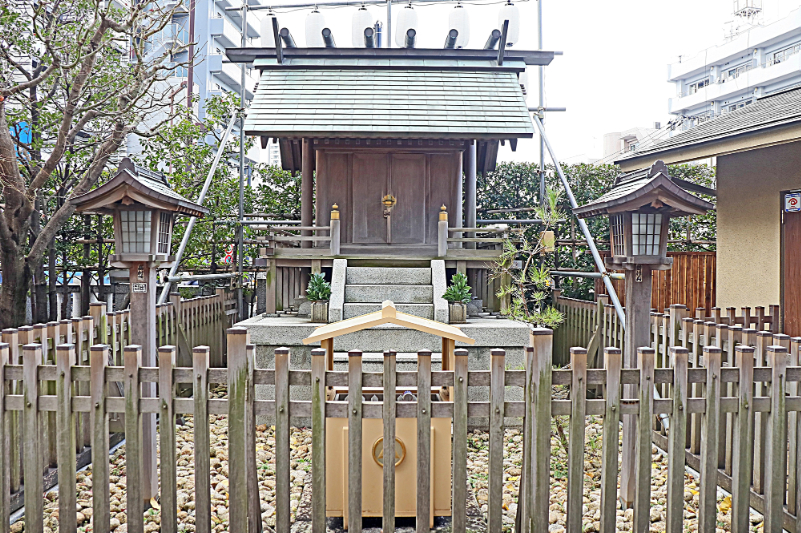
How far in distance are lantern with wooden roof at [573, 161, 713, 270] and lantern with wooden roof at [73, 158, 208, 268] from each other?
14.2ft

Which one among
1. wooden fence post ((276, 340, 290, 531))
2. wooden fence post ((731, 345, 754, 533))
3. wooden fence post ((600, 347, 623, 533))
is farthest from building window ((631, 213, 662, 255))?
wooden fence post ((276, 340, 290, 531))

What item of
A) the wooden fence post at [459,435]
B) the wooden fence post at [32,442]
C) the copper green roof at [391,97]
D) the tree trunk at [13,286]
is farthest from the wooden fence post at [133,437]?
the copper green roof at [391,97]

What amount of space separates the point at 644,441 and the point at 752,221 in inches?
304

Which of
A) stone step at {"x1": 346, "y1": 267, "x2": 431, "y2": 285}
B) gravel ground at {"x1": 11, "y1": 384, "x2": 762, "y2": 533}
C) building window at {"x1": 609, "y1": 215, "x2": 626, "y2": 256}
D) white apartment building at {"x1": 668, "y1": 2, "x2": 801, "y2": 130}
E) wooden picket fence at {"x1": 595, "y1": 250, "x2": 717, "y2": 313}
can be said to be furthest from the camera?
white apartment building at {"x1": 668, "y1": 2, "x2": 801, "y2": 130}

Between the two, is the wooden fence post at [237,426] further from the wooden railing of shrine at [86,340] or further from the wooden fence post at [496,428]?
the wooden fence post at [496,428]

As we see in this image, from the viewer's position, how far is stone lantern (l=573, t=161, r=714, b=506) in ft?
16.5

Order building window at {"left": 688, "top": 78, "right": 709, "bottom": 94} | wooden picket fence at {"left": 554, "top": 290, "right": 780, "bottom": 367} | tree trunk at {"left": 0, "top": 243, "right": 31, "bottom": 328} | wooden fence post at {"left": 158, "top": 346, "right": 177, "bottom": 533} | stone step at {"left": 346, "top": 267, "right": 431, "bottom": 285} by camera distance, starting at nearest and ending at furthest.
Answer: wooden fence post at {"left": 158, "top": 346, "right": 177, "bottom": 533} → wooden picket fence at {"left": 554, "top": 290, "right": 780, "bottom": 367} → tree trunk at {"left": 0, "top": 243, "right": 31, "bottom": 328} → stone step at {"left": 346, "top": 267, "right": 431, "bottom": 285} → building window at {"left": 688, "top": 78, "right": 709, "bottom": 94}

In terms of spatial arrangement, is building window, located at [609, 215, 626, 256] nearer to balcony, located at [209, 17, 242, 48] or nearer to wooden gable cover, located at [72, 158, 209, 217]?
wooden gable cover, located at [72, 158, 209, 217]

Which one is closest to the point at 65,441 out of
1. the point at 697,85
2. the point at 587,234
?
the point at 587,234

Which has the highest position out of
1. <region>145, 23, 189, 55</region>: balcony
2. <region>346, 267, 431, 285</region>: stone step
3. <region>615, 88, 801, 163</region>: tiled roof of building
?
<region>145, 23, 189, 55</region>: balcony

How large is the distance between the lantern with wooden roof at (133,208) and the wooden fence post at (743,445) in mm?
5115

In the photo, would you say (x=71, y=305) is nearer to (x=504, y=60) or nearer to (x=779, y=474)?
(x=504, y=60)

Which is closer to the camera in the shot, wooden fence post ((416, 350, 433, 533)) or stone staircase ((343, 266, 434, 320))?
wooden fence post ((416, 350, 433, 533))

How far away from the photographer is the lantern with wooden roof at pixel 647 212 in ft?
16.5
